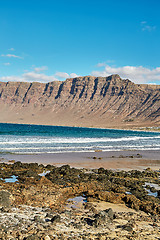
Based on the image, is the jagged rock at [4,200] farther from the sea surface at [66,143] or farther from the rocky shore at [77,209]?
the sea surface at [66,143]

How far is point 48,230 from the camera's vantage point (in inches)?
267

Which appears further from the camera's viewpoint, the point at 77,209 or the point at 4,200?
the point at 77,209

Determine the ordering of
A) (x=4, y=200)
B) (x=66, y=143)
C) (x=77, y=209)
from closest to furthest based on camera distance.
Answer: (x=4, y=200)
(x=77, y=209)
(x=66, y=143)

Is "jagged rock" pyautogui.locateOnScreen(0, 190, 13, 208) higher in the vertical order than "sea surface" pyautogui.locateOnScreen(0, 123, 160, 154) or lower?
higher

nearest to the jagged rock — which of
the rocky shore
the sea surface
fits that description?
the rocky shore

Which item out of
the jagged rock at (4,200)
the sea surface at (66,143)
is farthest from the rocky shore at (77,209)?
the sea surface at (66,143)

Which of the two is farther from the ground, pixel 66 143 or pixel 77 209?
pixel 77 209

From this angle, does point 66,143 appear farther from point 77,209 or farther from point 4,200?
point 4,200

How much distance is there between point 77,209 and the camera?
9219 mm

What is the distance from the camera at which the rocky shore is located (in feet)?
22.5

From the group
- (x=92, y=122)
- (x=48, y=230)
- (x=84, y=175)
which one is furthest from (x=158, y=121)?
(x=48, y=230)

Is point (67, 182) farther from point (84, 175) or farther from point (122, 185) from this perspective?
point (122, 185)

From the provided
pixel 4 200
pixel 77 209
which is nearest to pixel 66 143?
pixel 77 209

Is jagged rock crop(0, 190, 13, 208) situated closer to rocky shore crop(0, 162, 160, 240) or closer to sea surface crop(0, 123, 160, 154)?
rocky shore crop(0, 162, 160, 240)
